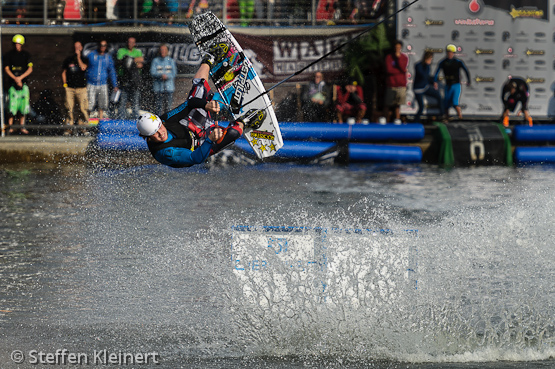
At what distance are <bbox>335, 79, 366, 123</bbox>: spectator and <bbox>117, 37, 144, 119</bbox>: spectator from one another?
399 centimetres

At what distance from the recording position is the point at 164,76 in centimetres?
1466

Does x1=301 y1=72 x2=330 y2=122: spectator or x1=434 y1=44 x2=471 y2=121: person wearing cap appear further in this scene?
x1=301 y1=72 x2=330 y2=122: spectator

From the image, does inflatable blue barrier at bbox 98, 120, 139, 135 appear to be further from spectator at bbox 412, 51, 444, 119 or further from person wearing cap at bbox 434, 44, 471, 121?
person wearing cap at bbox 434, 44, 471, 121

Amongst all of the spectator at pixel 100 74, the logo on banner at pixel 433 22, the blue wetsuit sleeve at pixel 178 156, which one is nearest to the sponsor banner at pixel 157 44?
the spectator at pixel 100 74

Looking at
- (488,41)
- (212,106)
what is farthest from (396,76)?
(212,106)

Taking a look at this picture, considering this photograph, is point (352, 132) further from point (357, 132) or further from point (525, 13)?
point (525, 13)

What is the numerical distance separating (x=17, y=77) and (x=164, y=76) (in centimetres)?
290

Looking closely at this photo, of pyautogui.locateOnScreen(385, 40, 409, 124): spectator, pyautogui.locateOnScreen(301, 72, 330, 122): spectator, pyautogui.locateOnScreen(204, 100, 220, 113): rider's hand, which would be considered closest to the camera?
pyautogui.locateOnScreen(204, 100, 220, 113): rider's hand

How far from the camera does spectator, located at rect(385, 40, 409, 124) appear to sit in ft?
49.4

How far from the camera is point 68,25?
1620cm

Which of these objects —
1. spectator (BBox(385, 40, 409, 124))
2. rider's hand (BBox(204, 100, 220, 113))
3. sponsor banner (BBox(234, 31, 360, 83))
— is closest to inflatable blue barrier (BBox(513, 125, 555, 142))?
spectator (BBox(385, 40, 409, 124))

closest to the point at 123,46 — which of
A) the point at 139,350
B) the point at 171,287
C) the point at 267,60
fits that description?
the point at 267,60

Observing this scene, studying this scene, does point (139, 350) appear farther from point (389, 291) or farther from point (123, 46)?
point (123, 46)
